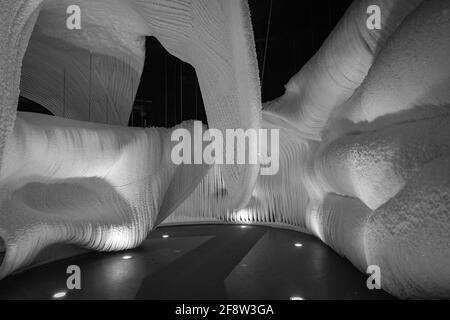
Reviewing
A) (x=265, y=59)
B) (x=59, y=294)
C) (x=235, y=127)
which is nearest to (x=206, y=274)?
(x=59, y=294)

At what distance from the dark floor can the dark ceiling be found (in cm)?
282

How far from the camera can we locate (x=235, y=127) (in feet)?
8.71

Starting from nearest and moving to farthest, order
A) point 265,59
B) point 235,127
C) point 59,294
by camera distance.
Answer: point 59,294, point 235,127, point 265,59

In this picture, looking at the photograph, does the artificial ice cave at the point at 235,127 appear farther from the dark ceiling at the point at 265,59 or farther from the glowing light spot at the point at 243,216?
the dark ceiling at the point at 265,59

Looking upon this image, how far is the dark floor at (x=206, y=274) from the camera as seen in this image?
2.25 m

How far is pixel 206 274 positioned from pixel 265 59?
454cm

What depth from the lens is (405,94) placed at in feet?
7.13

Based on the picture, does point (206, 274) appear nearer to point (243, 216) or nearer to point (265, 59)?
point (243, 216)

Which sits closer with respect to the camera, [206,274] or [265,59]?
[206,274]

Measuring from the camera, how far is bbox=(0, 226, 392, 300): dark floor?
2248mm

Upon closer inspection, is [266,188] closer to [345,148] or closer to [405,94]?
[345,148]

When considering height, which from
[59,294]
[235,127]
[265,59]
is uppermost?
[265,59]
